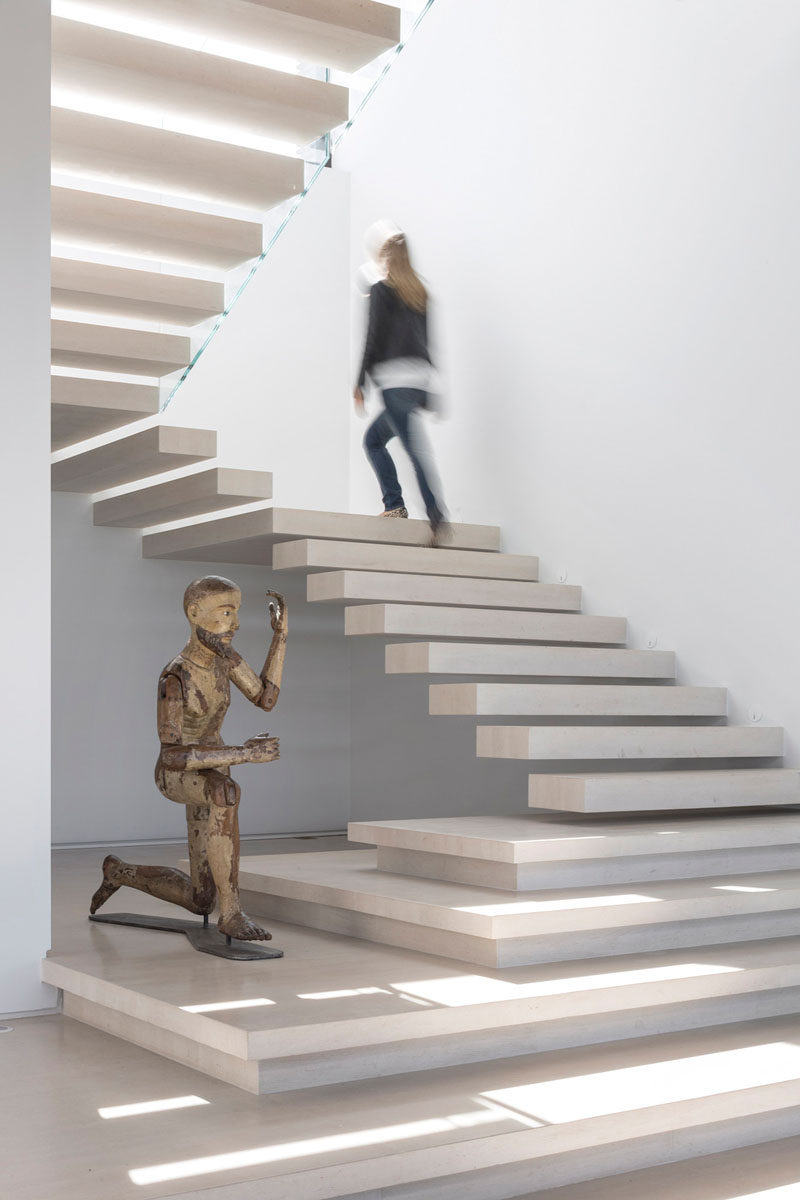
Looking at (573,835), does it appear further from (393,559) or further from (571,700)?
(393,559)

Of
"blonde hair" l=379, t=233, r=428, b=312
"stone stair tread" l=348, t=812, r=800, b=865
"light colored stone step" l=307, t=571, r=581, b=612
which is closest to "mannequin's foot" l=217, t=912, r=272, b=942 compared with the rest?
"stone stair tread" l=348, t=812, r=800, b=865

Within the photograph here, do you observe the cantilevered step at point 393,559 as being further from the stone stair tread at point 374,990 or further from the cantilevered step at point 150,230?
the stone stair tread at point 374,990

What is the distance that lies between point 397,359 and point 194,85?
1781 mm

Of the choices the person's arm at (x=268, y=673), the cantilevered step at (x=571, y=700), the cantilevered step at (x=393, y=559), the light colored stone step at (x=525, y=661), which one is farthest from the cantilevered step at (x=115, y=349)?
the person's arm at (x=268, y=673)

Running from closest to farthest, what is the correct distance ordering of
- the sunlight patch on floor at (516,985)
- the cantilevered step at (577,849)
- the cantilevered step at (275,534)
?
the sunlight patch on floor at (516,985)
the cantilevered step at (577,849)
the cantilevered step at (275,534)

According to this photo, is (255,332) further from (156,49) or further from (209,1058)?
(209,1058)

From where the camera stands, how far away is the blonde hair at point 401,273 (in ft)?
20.2

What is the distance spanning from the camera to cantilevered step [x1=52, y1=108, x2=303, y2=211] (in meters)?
4.63

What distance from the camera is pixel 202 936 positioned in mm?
3572

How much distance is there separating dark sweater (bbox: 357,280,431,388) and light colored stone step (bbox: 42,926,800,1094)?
10.8 ft

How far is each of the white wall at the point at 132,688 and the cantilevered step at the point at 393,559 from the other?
1.82 m

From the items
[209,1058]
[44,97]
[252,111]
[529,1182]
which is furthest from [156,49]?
[529,1182]

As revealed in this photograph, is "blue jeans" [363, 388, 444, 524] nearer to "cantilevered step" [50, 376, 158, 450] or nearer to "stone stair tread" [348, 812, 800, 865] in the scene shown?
"cantilevered step" [50, 376, 158, 450]

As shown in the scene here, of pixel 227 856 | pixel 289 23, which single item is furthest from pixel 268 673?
pixel 289 23
